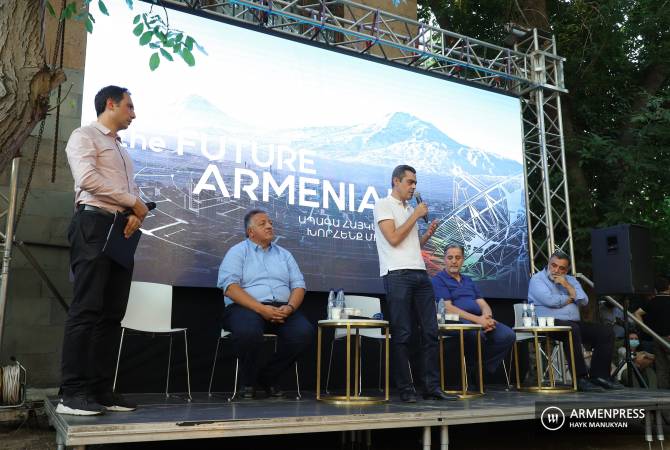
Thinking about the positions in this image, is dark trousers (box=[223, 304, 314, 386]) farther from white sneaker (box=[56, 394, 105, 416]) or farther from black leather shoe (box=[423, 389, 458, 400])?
white sneaker (box=[56, 394, 105, 416])

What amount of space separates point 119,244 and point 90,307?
1.04ft

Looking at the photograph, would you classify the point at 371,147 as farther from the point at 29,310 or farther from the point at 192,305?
the point at 29,310

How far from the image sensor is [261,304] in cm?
396

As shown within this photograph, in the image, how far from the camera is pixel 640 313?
6141mm

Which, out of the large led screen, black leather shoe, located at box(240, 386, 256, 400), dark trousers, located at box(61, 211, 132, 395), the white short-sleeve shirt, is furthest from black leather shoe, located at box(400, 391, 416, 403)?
the large led screen

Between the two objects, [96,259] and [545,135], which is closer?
[96,259]

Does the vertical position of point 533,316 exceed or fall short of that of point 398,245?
it falls short

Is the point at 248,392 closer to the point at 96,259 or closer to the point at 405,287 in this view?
the point at 405,287

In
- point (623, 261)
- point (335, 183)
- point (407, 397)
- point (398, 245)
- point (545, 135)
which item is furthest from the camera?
point (545, 135)

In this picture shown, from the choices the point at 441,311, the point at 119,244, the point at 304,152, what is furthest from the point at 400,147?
the point at 119,244

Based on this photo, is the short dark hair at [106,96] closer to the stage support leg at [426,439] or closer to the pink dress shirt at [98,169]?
the pink dress shirt at [98,169]

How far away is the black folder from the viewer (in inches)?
111

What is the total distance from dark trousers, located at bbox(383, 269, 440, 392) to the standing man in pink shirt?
152cm

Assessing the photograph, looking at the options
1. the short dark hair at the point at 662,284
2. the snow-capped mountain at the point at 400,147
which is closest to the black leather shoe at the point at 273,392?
the snow-capped mountain at the point at 400,147
